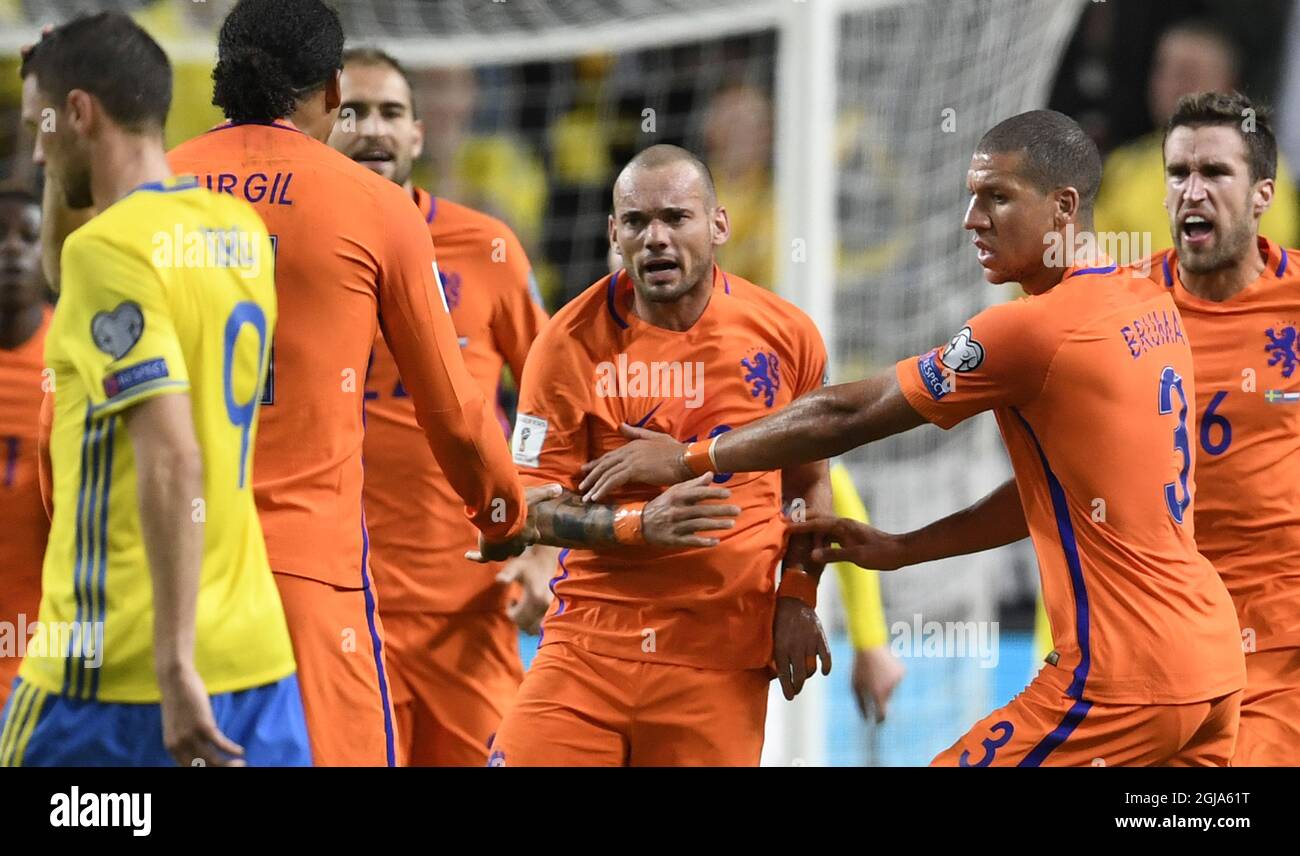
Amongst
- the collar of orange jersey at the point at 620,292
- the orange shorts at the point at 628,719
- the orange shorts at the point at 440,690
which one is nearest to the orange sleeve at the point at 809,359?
the collar of orange jersey at the point at 620,292

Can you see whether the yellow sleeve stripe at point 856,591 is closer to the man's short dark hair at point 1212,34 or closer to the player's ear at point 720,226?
the player's ear at point 720,226

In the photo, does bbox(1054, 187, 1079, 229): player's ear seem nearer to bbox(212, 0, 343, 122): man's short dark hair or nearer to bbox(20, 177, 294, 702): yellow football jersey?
bbox(212, 0, 343, 122): man's short dark hair

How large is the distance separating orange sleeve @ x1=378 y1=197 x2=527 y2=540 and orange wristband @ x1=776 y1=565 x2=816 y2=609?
2.40 feet

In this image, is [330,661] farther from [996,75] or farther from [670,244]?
[996,75]

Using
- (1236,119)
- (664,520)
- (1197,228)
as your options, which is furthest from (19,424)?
(1236,119)

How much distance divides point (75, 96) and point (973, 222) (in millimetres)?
2014

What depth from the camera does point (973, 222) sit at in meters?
3.85

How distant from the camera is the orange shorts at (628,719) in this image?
159 inches

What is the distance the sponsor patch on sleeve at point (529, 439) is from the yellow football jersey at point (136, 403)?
1.20m

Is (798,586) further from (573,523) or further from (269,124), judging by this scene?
(269,124)

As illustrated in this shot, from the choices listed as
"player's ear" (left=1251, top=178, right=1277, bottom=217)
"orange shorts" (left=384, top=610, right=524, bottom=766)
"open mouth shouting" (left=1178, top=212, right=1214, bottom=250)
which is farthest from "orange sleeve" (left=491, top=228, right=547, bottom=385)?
"player's ear" (left=1251, top=178, right=1277, bottom=217)

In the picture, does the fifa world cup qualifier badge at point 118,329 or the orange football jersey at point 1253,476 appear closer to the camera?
the fifa world cup qualifier badge at point 118,329

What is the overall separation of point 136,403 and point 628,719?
1.68m
